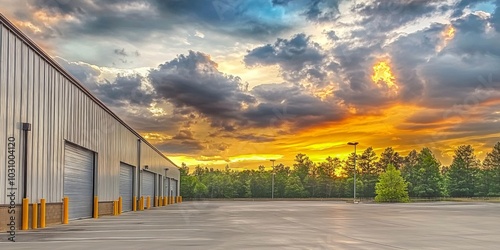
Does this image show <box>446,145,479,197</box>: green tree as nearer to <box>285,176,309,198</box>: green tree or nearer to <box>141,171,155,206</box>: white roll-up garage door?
<box>285,176,309,198</box>: green tree

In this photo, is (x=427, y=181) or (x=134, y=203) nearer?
(x=134, y=203)

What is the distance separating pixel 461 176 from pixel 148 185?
92999 mm

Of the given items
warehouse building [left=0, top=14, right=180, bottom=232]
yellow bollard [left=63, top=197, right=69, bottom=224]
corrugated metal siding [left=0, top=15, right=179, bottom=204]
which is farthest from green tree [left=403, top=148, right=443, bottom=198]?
yellow bollard [left=63, top=197, right=69, bottom=224]

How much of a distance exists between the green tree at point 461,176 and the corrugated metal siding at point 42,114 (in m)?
110

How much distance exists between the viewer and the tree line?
424 ft

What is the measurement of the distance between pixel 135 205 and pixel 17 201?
95.7 ft

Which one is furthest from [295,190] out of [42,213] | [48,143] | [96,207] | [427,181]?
[42,213]

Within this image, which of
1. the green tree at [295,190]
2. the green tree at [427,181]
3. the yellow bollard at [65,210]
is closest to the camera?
the yellow bollard at [65,210]

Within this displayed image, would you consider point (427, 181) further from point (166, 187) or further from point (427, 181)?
→ point (166, 187)

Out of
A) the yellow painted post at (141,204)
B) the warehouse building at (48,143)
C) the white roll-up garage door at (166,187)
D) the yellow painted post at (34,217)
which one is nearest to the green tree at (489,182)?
the white roll-up garage door at (166,187)

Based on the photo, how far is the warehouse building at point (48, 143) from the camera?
68.6 ft

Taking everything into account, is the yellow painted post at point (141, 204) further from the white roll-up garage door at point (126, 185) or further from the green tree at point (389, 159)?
the green tree at point (389, 159)

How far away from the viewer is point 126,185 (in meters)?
48.0

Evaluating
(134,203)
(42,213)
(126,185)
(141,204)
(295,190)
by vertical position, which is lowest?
(295,190)
